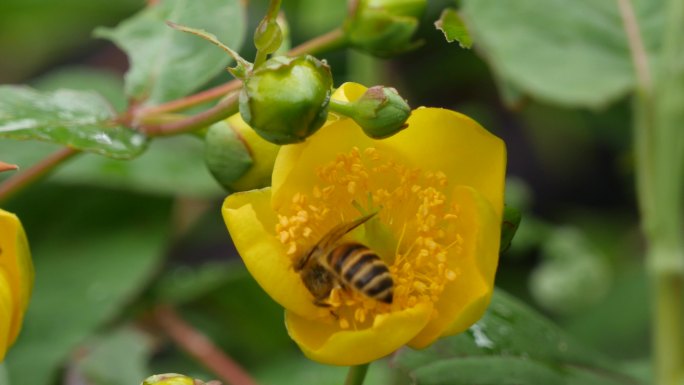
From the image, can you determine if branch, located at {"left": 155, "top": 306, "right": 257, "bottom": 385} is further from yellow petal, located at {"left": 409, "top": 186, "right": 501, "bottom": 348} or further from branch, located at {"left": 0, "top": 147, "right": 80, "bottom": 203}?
yellow petal, located at {"left": 409, "top": 186, "right": 501, "bottom": 348}

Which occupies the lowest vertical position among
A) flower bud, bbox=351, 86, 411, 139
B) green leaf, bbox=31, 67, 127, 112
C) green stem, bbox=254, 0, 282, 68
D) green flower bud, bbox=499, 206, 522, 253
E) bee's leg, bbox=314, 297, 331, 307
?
green leaf, bbox=31, 67, 127, 112

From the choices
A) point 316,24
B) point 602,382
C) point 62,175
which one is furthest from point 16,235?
point 316,24

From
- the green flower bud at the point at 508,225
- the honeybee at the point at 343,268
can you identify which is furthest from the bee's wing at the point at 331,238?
the green flower bud at the point at 508,225

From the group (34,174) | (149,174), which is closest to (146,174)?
(149,174)

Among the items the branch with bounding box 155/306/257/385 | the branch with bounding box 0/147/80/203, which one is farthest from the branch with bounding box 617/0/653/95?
the branch with bounding box 0/147/80/203

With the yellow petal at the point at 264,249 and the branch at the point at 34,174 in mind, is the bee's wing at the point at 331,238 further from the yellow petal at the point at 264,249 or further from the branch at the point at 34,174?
the branch at the point at 34,174

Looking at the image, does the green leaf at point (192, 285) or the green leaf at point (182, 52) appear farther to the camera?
the green leaf at point (192, 285)
